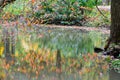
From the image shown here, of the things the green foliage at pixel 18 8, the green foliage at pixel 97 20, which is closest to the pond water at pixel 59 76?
the green foliage at pixel 97 20

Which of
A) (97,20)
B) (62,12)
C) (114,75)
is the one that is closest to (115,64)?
(114,75)

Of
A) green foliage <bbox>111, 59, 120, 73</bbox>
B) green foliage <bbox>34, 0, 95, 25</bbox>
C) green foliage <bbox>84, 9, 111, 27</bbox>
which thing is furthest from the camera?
green foliage <bbox>34, 0, 95, 25</bbox>

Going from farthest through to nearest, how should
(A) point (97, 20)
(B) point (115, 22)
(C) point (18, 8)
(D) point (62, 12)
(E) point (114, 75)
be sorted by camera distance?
(C) point (18, 8) < (D) point (62, 12) < (A) point (97, 20) < (B) point (115, 22) < (E) point (114, 75)

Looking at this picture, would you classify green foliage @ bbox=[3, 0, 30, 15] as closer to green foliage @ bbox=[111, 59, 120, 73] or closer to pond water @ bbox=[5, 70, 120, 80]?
green foliage @ bbox=[111, 59, 120, 73]

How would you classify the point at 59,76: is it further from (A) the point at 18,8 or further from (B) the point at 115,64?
(A) the point at 18,8

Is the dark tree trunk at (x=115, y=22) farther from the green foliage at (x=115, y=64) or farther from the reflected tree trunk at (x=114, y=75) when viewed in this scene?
the reflected tree trunk at (x=114, y=75)

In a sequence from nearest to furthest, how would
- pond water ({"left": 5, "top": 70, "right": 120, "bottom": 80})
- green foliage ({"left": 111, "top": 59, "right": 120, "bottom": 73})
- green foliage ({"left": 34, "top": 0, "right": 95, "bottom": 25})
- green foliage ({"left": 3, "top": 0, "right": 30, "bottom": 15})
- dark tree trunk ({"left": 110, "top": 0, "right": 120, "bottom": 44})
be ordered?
pond water ({"left": 5, "top": 70, "right": 120, "bottom": 80}) < green foliage ({"left": 111, "top": 59, "right": 120, "bottom": 73}) < dark tree trunk ({"left": 110, "top": 0, "right": 120, "bottom": 44}) < green foliage ({"left": 34, "top": 0, "right": 95, "bottom": 25}) < green foliage ({"left": 3, "top": 0, "right": 30, "bottom": 15})

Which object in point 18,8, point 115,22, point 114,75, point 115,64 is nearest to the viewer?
point 114,75

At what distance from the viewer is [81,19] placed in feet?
75.8

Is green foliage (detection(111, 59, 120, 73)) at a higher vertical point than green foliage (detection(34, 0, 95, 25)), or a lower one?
higher

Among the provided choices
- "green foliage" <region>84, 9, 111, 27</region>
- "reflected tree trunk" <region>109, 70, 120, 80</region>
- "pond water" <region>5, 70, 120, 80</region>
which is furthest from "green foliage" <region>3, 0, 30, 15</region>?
"reflected tree trunk" <region>109, 70, 120, 80</region>

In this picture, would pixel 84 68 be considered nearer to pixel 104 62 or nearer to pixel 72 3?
pixel 104 62

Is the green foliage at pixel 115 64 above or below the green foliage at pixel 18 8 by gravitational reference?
above

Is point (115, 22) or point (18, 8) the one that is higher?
point (115, 22)
